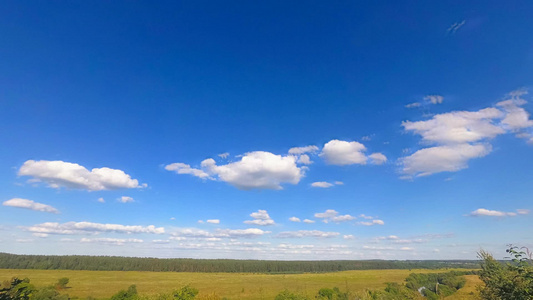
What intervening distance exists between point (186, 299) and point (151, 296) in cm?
689

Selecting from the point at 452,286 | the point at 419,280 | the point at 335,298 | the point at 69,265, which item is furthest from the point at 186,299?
the point at 69,265

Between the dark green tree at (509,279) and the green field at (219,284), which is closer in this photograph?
the dark green tree at (509,279)

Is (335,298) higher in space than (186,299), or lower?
lower

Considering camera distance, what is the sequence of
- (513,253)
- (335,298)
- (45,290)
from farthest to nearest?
1. (335,298)
2. (45,290)
3. (513,253)

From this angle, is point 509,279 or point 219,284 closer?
point 509,279

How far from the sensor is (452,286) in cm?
8444

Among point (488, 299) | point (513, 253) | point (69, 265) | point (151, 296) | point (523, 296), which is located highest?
point (513, 253)

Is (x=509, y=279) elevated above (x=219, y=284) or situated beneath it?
elevated above

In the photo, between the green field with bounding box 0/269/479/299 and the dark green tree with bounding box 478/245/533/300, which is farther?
the green field with bounding box 0/269/479/299

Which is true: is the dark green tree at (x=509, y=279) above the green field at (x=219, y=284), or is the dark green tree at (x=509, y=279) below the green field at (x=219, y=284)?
above

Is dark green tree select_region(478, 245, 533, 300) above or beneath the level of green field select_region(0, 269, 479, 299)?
above

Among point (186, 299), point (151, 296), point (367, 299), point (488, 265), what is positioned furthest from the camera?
point (151, 296)

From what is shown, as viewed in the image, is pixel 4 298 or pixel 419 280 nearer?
pixel 4 298

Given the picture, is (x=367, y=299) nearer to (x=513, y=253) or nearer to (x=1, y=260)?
(x=513, y=253)
